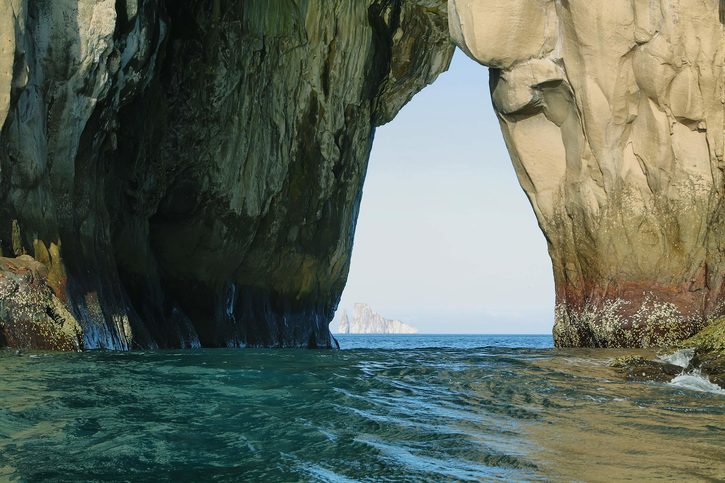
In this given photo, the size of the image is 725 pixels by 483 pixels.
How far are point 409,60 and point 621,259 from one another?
11266 millimetres

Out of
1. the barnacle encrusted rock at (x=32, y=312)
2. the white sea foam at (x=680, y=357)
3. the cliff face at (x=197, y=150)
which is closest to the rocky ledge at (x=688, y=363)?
the white sea foam at (x=680, y=357)

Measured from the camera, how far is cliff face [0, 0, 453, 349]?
573 inches

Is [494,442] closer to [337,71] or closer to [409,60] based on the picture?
[337,71]

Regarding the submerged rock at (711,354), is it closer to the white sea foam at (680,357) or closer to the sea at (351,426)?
the white sea foam at (680,357)

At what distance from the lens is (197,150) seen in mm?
21375

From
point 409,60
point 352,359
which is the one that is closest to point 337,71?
→ point 409,60

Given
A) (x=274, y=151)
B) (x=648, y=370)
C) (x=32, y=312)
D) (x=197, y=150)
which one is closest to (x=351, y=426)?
(x=648, y=370)

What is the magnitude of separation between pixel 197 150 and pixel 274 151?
2.42m

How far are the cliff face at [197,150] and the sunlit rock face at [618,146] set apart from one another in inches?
230

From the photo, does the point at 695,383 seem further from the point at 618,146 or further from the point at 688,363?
the point at 618,146

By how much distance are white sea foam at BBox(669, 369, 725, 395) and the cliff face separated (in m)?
8.54

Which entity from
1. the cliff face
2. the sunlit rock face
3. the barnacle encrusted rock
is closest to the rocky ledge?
the sunlit rock face

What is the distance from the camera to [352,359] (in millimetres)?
13312

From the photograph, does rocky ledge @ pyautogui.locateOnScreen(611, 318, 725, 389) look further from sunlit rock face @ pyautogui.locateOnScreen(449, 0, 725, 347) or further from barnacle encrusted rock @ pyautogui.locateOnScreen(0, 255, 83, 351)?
barnacle encrusted rock @ pyautogui.locateOnScreen(0, 255, 83, 351)
